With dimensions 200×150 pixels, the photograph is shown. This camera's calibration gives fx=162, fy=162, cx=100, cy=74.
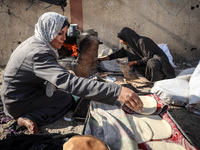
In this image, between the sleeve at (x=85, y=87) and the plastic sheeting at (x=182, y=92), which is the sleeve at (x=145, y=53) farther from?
the sleeve at (x=85, y=87)

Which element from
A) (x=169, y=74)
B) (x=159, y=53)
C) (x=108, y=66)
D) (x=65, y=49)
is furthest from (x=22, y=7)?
(x=169, y=74)

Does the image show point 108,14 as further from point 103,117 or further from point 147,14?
point 103,117

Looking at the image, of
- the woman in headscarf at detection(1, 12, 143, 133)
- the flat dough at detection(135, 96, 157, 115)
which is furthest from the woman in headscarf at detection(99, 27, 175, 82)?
the woman in headscarf at detection(1, 12, 143, 133)

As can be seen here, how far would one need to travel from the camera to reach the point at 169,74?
3.53 metres

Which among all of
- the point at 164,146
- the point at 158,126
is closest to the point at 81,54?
the point at 158,126

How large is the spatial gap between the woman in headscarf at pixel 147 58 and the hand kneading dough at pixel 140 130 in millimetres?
2094

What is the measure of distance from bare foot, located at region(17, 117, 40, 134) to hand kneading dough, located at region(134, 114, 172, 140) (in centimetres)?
121

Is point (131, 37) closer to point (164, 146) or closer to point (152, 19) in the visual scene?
point (152, 19)

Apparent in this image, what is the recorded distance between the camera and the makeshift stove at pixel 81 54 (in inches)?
141

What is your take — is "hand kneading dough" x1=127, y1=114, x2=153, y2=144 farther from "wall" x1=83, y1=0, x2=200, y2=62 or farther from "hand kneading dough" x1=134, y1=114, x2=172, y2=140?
"wall" x1=83, y1=0, x2=200, y2=62

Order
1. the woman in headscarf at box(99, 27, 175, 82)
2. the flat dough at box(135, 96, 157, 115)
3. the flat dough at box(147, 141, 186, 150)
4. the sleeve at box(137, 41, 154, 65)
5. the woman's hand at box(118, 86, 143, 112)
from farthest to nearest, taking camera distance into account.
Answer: the sleeve at box(137, 41, 154, 65) < the woman in headscarf at box(99, 27, 175, 82) < the flat dough at box(135, 96, 157, 115) < the woman's hand at box(118, 86, 143, 112) < the flat dough at box(147, 141, 186, 150)

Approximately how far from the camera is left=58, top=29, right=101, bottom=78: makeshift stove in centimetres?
357

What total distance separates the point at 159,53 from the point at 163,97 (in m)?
1.33

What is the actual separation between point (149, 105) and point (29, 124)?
1.43 m
